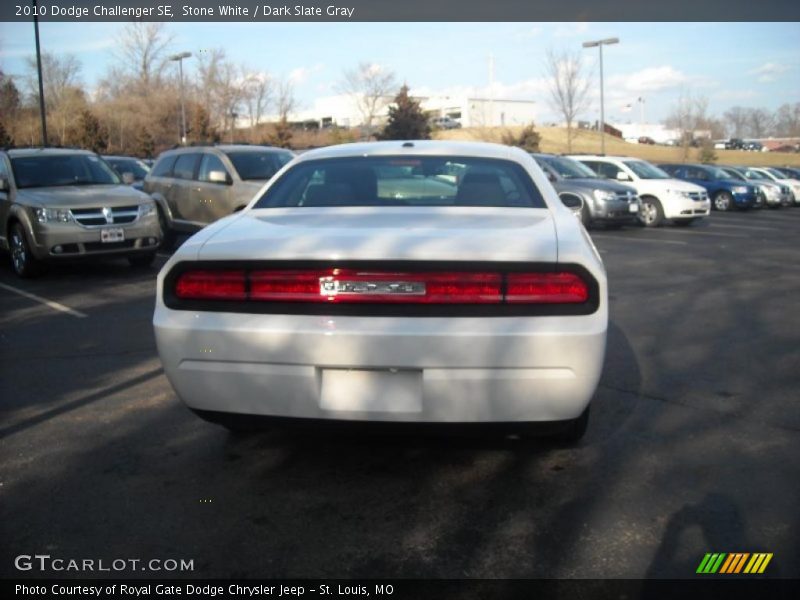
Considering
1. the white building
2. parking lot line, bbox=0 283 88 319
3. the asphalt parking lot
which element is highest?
the white building

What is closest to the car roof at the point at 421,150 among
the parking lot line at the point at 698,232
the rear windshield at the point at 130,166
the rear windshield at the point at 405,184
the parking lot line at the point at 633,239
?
the rear windshield at the point at 405,184

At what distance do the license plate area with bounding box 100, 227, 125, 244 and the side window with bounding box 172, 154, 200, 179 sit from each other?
2872 millimetres

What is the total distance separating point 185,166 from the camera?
13.0m

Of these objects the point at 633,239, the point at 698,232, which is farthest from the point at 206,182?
the point at 698,232

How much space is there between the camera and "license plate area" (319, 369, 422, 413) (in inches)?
126

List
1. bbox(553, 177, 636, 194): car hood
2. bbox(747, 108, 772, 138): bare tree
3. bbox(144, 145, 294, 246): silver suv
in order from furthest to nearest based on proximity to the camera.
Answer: bbox(747, 108, 772, 138): bare tree
bbox(553, 177, 636, 194): car hood
bbox(144, 145, 294, 246): silver suv

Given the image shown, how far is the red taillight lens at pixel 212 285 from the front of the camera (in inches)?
132

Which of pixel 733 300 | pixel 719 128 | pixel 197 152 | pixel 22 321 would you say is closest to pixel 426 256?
pixel 22 321

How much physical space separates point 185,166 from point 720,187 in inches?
770

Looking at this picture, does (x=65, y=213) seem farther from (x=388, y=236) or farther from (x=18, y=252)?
(x=388, y=236)

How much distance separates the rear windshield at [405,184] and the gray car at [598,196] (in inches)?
493

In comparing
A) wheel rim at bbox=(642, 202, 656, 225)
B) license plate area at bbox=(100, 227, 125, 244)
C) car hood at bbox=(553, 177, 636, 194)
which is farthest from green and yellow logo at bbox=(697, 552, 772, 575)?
wheel rim at bbox=(642, 202, 656, 225)

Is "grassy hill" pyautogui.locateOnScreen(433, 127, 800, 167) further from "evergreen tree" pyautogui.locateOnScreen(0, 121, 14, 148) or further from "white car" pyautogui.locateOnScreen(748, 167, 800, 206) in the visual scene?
"evergreen tree" pyautogui.locateOnScreen(0, 121, 14, 148)

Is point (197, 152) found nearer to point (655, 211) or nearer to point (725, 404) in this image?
point (725, 404)
